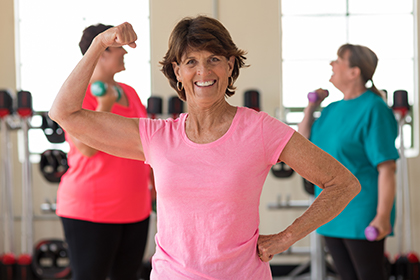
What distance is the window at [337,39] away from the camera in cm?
388

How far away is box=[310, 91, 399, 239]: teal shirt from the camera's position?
1.88 meters

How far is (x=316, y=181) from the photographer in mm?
1155

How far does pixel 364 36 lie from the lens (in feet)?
12.9

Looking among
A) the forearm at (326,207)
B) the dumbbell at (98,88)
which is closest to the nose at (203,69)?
the forearm at (326,207)

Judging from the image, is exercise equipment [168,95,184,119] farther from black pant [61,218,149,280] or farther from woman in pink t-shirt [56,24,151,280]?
black pant [61,218,149,280]

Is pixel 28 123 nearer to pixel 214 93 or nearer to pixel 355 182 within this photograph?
pixel 214 93

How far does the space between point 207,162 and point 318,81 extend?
3.11 metres

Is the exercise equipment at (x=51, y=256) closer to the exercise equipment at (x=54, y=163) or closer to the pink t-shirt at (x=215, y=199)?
A: the exercise equipment at (x=54, y=163)

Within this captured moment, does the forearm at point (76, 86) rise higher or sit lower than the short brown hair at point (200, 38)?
lower

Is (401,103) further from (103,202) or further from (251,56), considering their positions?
(103,202)

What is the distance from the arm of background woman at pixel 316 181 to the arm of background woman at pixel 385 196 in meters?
0.77

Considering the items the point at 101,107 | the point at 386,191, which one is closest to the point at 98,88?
the point at 101,107

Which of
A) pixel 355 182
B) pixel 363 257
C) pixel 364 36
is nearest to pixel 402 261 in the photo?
pixel 363 257

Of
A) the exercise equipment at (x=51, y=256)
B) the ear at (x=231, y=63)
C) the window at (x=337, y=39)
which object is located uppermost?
the window at (x=337, y=39)
